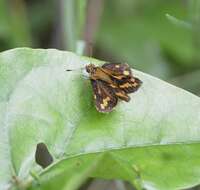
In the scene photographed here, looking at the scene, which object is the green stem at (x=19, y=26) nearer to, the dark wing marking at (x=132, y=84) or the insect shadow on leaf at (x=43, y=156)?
the insect shadow on leaf at (x=43, y=156)

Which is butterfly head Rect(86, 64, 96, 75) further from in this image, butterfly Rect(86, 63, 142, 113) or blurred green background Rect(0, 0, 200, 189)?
blurred green background Rect(0, 0, 200, 189)

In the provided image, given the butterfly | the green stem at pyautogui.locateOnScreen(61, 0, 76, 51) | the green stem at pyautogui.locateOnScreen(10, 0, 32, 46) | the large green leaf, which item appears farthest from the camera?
the green stem at pyautogui.locateOnScreen(10, 0, 32, 46)

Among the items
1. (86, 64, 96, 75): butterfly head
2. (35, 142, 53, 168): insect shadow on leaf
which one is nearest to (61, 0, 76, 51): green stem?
(35, 142, 53, 168): insect shadow on leaf

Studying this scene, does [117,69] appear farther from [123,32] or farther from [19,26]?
[123,32]

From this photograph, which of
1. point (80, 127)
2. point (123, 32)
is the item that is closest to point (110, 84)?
point (80, 127)

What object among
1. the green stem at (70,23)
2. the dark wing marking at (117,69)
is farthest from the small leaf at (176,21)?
the green stem at (70,23)

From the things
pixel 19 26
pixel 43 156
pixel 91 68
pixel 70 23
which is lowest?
pixel 43 156

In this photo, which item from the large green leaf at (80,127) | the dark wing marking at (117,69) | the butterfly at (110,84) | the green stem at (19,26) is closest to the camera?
the large green leaf at (80,127)
